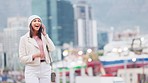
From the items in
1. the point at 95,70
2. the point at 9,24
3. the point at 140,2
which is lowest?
the point at 95,70

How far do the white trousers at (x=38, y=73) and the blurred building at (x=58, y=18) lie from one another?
1188 inches

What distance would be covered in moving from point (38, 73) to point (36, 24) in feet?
0.51

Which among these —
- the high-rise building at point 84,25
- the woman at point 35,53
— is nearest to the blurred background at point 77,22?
the high-rise building at point 84,25

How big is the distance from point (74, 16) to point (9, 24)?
48.5 ft

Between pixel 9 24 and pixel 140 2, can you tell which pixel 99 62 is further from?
pixel 140 2

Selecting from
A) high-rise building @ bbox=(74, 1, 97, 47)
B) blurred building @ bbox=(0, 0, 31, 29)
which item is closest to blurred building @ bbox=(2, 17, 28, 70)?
blurred building @ bbox=(0, 0, 31, 29)

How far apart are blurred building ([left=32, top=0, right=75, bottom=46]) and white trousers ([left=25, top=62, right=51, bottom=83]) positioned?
30176 millimetres

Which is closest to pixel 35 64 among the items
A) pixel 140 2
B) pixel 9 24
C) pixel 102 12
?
pixel 9 24

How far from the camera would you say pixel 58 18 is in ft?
121

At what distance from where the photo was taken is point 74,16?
4022cm

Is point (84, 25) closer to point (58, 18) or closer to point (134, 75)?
point (58, 18)

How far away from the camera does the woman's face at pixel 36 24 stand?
1224 mm

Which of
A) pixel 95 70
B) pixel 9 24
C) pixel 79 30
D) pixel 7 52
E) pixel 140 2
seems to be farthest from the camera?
pixel 79 30

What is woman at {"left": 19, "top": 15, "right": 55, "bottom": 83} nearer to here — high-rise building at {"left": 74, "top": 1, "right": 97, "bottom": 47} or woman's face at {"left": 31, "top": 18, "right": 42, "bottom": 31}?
woman's face at {"left": 31, "top": 18, "right": 42, "bottom": 31}
